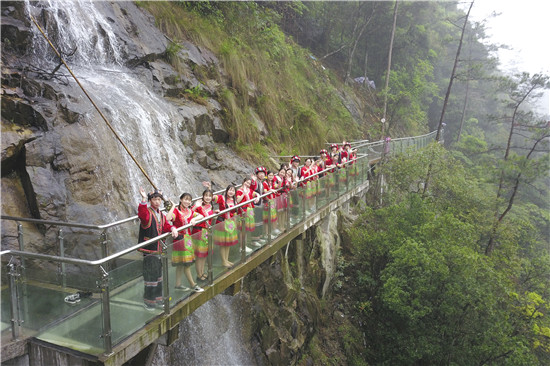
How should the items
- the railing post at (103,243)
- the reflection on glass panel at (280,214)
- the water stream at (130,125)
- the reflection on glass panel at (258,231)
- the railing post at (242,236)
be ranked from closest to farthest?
1. the railing post at (103,243)
2. the railing post at (242,236)
3. the reflection on glass panel at (258,231)
4. the water stream at (130,125)
5. the reflection on glass panel at (280,214)

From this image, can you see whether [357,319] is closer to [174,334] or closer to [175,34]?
[174,334]

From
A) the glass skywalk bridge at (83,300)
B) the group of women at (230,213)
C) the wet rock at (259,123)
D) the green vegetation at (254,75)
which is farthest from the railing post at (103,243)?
the wet rock at (259,123)

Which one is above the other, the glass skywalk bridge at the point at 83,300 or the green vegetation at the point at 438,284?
the glass skywalk bridge at the point at 83,300

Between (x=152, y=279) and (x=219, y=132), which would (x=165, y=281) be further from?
(x=219, y=132)

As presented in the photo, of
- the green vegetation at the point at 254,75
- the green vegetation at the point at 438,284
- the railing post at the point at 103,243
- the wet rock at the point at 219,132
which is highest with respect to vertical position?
the green vegetation at the point at 254,75

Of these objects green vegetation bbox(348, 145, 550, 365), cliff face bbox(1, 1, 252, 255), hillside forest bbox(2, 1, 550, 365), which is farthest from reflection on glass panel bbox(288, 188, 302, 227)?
green vegetation bbox(348, 145, 550, 365)

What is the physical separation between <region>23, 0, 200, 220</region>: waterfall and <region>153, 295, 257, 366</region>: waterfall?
3053 millimetres

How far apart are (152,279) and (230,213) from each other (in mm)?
2513

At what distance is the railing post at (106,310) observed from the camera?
14.3 feet

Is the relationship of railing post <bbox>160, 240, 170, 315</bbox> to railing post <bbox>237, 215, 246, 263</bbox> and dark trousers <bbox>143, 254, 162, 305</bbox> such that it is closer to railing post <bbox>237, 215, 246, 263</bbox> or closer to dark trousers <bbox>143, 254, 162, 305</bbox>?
dark trousers <bbox>143, 254, 162, 305</bbox>

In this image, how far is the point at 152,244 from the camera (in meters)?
5.57

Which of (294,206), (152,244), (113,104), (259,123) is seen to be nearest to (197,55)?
(259,123)

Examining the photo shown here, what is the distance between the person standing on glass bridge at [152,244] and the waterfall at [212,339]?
289 centimetres

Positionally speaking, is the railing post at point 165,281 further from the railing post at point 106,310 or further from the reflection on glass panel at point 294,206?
the reflection on glass panel at point 294,206
